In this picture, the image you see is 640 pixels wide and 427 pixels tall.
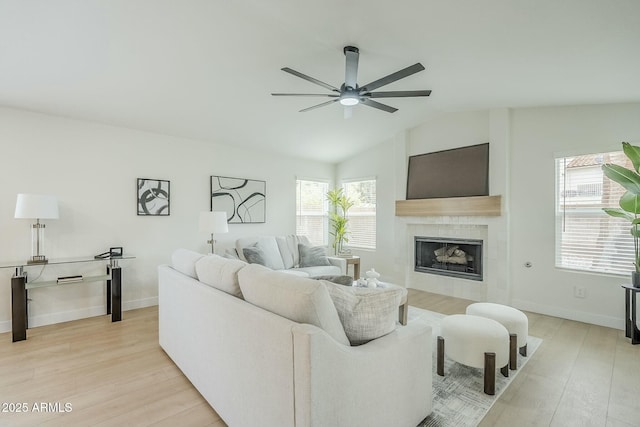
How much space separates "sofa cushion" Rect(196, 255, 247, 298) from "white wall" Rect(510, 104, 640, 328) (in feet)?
13.4

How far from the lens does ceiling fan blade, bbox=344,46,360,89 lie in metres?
2.66

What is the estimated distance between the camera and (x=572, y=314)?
12.7 ft

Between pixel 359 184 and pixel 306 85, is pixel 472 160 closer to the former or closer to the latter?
pixel 359 184

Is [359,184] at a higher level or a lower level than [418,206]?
higher

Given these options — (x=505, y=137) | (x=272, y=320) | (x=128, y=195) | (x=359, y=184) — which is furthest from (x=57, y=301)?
(x=505, y=137)

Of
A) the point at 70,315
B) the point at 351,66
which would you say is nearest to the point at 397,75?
the point at 351,66

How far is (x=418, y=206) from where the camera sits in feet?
17.3

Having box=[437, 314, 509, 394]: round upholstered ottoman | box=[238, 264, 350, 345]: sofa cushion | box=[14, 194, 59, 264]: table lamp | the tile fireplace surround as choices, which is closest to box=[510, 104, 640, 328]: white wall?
the tile fireplace surround

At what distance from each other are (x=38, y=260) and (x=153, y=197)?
1.45 m

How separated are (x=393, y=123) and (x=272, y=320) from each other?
458cm

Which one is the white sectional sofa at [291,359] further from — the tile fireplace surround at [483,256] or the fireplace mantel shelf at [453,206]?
the fireplace mantel shelf at [453,206]

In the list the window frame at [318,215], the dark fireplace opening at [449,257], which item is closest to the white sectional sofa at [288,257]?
the window frame at [318,215]

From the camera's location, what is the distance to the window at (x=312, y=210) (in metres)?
6.36

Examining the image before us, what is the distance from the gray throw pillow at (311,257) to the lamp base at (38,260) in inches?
127
